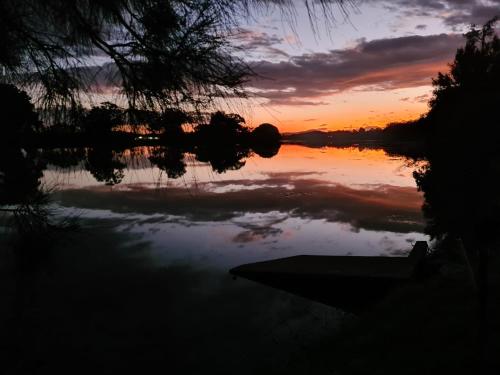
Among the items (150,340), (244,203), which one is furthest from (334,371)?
(244,203)

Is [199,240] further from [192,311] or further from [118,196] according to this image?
[118,196]

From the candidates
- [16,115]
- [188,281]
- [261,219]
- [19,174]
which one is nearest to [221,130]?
[16,115]

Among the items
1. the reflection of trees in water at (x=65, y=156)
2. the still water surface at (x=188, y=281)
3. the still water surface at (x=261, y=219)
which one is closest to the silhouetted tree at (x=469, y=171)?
the still water surface at (x=188, y=281)

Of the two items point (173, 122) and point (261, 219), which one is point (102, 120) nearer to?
point (173, 122)

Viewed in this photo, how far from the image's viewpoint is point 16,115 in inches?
98.4

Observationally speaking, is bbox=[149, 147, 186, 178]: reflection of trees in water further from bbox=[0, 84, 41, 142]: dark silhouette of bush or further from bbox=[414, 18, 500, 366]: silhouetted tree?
bbox=[414, 18, 500, 366]: silhouetted tree

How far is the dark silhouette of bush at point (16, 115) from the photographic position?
2424mm

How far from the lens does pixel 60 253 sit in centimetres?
1090

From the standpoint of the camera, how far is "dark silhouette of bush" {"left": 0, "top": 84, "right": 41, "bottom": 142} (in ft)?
7.95

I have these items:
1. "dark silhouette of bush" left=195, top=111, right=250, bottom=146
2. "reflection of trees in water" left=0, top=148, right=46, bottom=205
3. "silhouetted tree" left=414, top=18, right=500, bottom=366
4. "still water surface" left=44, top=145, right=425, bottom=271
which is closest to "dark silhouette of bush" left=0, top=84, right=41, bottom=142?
"reflection of trees in water" left=0, top=148, right=46, bottom=205

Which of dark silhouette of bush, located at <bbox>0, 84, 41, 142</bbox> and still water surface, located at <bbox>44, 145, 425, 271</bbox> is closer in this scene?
dark silhouette of bush, located at <bbox>0, 84, 41, 142</bbox>

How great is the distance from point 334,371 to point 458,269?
417cm

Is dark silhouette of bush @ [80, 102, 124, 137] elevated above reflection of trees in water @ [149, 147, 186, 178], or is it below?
above

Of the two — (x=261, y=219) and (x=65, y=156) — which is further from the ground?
(x=65, y=156)
